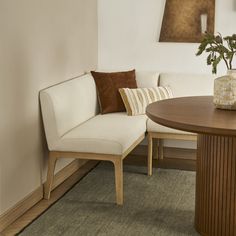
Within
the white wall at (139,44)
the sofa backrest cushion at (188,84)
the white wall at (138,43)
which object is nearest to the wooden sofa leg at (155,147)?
the white wall at (139,44)

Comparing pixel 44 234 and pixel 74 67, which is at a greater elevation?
pixel 74 67

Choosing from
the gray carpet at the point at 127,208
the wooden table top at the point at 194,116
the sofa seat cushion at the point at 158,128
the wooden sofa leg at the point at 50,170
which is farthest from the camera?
the sofa seat cushion at the point at 158,128

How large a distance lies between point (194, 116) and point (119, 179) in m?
0.90

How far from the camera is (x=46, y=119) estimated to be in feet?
11.8

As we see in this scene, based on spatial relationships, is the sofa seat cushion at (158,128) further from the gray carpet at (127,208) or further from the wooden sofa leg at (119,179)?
the wooden sofa leg at (119,179)

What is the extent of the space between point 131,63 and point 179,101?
1606 millimetres

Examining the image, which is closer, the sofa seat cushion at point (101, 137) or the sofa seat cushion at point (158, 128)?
the sofa seat cushion at point (101, 137)

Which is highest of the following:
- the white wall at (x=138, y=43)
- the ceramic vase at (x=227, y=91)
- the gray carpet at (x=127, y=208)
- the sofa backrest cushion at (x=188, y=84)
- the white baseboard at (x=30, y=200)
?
the white wall at (x=138, y=43)

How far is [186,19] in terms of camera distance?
15.5 feet

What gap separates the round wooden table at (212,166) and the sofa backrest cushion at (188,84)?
1.39 meters

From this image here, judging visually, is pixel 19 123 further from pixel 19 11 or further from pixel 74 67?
pixel 74 67

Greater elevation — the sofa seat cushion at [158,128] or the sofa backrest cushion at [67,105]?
the sofa backrest cushion at [67,105]

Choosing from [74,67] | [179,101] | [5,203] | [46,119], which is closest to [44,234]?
[5,203]

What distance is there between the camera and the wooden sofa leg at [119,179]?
11.6 feet
